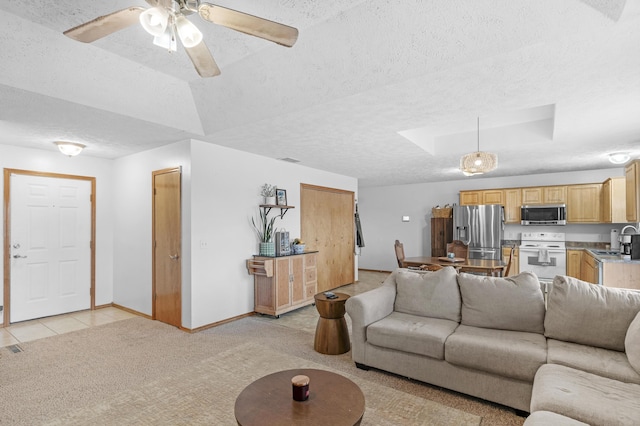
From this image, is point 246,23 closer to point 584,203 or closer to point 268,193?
point 268,193

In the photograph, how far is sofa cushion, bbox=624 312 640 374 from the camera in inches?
79.1

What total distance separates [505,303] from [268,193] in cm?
353

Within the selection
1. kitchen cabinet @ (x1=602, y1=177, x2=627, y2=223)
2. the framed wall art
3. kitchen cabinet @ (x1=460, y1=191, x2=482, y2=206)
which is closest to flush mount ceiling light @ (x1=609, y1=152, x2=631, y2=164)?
kitchen cabinet @ (x1=602, y1=177, x2=627, y2=223)

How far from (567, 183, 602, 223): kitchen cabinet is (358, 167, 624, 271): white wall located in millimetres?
320

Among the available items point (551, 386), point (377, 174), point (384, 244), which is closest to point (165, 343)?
point (551, 386)

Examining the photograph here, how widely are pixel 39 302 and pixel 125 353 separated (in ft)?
7.66

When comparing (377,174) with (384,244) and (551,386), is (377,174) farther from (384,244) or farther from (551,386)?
(551,386)

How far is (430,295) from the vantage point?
3207mm

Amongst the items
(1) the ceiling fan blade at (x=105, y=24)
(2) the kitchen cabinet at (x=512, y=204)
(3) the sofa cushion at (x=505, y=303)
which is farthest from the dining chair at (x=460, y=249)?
(1) the ceiling fan blade at (x=105, y=24)

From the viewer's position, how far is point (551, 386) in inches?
72.7

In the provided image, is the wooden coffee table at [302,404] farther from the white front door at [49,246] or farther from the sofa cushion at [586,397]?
the white front door at [49,246]

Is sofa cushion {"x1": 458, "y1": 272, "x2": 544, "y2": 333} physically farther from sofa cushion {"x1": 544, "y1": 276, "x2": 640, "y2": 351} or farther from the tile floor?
the tile floor

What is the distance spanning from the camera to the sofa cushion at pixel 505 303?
2.73 meters

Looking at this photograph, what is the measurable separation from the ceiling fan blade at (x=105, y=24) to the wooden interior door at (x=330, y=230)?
14.4 ft
